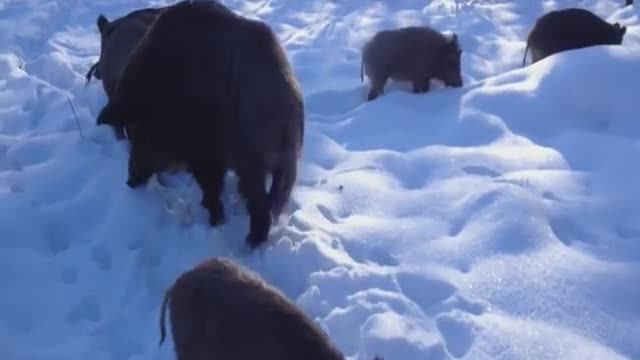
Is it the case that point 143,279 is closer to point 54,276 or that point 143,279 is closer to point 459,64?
point 54,276

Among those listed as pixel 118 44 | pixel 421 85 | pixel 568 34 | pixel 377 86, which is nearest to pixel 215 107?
pixel 118 44

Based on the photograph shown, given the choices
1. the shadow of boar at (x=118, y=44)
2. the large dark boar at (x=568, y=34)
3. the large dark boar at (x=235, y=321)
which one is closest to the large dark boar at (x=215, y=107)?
the shadow of boar at (x=118, y=44)

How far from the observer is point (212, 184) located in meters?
5.20

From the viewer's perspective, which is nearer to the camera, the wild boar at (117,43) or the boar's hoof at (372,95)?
the wild boar at (117,43)

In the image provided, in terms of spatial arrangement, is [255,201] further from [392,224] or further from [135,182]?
[135,182]

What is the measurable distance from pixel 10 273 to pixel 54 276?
228 mm

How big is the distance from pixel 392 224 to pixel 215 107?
1.13 m

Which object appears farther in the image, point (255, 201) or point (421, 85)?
point (421, 85)

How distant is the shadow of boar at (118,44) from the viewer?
21.7 feet

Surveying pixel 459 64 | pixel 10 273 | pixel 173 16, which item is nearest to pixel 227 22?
pixel 173 16

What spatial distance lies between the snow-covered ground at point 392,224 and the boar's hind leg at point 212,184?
0.10 meters

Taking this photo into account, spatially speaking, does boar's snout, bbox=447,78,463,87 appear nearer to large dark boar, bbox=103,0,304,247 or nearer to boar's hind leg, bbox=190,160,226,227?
large dark boar, bbox=103,0,304,247

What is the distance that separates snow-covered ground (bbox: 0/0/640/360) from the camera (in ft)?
13.8

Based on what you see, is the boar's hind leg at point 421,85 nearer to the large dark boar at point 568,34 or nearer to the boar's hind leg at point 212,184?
the large dark boar at point 568,34
